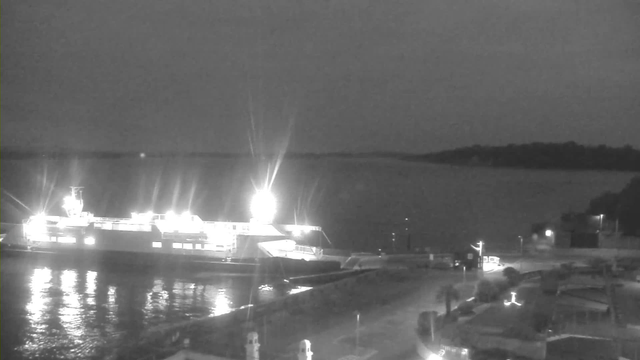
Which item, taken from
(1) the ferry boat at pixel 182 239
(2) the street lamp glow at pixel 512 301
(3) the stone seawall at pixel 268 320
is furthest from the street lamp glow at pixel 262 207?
(2) the street lamp glow at pixel 512 301

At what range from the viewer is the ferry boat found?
15203mm

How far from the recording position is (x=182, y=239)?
16281 mm

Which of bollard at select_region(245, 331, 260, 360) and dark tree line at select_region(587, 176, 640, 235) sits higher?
dark tree line at select_region(587, 176, 640, 235)

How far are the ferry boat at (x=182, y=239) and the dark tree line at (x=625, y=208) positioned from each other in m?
8.99

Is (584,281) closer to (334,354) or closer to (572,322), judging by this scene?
(572,322)

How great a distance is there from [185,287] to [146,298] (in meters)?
1.38

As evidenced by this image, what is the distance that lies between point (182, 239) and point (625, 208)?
44.6 ft

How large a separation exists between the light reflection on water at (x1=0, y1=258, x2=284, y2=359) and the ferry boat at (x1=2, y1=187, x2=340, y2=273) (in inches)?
37.4

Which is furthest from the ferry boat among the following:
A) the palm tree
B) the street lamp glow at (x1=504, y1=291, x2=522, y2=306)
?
the palm tree

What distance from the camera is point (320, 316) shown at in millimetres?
7383

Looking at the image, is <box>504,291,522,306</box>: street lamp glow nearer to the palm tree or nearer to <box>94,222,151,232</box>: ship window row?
the palm tree

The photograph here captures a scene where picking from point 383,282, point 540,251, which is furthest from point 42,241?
point 540,251

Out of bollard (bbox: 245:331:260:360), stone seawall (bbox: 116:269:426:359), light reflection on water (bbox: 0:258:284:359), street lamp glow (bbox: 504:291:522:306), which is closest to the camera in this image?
bollard (bbox: 245:331:260:360)

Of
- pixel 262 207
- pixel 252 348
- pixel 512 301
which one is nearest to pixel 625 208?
pixel 262 207
